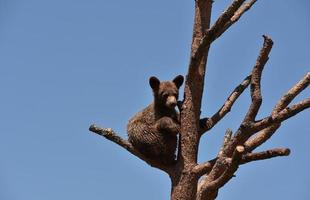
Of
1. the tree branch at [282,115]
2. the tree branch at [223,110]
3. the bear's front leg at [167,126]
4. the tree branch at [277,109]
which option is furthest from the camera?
the bear's front leg at [167,126]

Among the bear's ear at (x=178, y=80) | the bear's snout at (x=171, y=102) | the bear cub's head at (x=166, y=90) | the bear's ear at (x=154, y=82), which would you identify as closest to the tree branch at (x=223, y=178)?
the bear's snout at (x=171, y=102)

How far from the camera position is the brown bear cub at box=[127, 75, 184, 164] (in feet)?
36.5

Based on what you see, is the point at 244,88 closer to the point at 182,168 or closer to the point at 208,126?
the point at 208,126

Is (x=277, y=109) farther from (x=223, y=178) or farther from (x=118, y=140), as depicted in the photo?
(x=118, y=140)

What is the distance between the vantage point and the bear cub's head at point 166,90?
1185cm

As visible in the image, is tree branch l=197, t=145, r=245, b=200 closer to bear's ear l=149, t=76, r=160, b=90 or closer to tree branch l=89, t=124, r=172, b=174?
tree branch l=89, t=124, r=172, b=174

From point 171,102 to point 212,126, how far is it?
54.8 inches

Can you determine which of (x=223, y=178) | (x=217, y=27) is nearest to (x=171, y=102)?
(x=217, y=27)

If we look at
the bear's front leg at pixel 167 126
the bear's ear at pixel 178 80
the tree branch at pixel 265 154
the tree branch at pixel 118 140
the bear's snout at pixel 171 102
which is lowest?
the tree branch at pixel 265 154

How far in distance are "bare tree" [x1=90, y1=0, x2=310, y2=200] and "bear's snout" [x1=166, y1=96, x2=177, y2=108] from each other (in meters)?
Result: 1.03

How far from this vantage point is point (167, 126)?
1120 centimetres

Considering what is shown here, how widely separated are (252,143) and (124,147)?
2.66m

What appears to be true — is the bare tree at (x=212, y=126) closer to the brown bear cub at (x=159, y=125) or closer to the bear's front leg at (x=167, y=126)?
the brown bear cub at (x=159, y=125)

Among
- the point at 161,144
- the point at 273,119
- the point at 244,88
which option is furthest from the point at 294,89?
the point at 161,144
